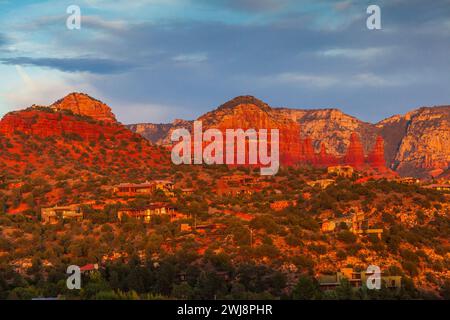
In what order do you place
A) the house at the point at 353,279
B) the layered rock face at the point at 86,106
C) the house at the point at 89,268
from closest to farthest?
the house at the point at 353,279 < the house at the point at 89,268 < the layered rock face at the point at 86,106

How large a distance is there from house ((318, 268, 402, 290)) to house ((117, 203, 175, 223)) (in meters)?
18.7

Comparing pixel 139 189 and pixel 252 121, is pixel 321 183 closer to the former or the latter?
pixel 139 189

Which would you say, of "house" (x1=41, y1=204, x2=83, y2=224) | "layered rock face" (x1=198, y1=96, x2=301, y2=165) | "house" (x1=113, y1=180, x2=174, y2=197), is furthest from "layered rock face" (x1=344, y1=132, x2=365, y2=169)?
"house" (x1=41, y1=204, x2=83, y2=224)

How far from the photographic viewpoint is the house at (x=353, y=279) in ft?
138

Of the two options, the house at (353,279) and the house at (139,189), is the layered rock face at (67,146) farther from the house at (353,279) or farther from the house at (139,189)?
the house at (353,279)

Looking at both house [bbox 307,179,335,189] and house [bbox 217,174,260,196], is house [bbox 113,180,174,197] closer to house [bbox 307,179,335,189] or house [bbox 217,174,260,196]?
house [bbox 217,174,260,196]

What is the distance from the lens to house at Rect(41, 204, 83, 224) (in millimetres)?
59638

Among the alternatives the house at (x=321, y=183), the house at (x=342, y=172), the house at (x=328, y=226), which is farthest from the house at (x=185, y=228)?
the house at (x=342, y=172)

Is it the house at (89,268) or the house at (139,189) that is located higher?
the house at (139,189)

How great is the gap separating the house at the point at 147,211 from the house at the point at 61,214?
3578mm

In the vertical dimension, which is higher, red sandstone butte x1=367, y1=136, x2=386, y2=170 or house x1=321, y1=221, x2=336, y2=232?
red sandstone butte x1=367, y1=136, x2=386, y2=170

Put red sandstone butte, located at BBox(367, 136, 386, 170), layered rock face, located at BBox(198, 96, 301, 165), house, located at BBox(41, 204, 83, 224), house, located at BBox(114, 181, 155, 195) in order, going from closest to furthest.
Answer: house, located at BBox(41, 204, 83, 224) < house, located at BBox(114, 181, 155, 195) < layered rock face, located at BBox(198, 96, 301, 165) < red sandstone butte, located at BBox(367, 136, 386, 170)

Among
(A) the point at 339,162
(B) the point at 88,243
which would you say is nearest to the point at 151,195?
(B) the point at 88,243

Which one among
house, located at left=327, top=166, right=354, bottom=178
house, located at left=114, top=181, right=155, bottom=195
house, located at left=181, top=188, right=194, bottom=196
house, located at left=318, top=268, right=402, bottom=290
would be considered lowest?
house, located at left=318, top=268, right=402, bottom=290
